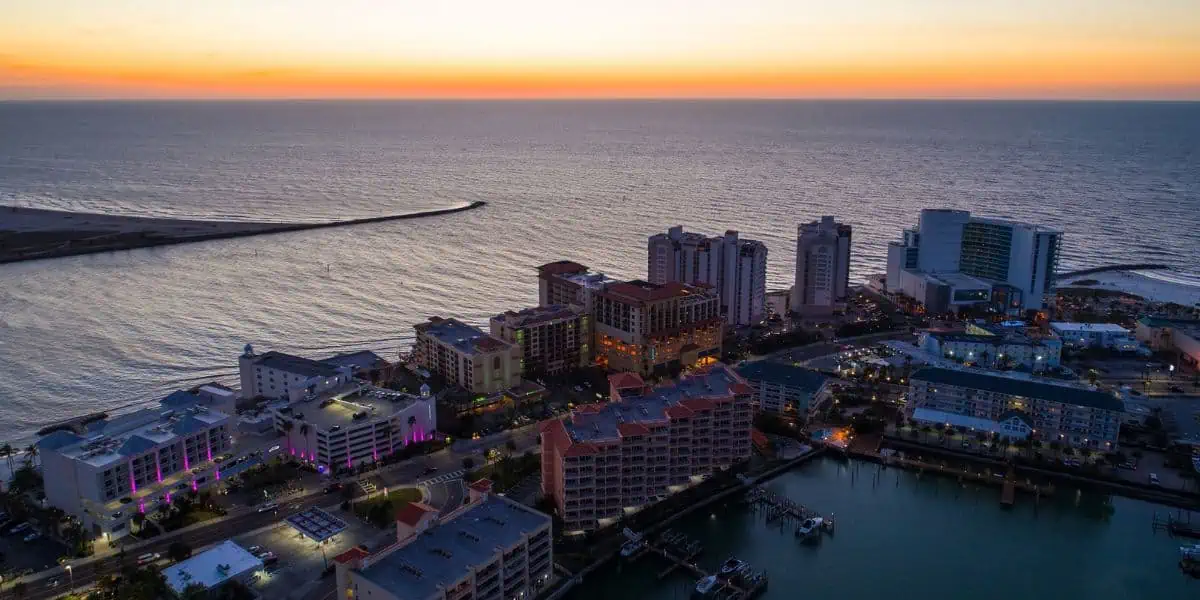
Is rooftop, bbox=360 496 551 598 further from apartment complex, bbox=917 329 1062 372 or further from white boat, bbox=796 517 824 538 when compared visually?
apartment complex, bbox=917 329 1062 372

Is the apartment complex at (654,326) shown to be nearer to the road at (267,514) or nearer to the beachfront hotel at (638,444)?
the road at (267,514)

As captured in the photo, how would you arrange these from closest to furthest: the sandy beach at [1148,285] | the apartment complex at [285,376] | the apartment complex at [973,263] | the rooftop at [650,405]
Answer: the rooftop at [650,405] < the apartment complex at [285,376] < the apartment complex at [973,263] < the sandy beach at [1148,285]

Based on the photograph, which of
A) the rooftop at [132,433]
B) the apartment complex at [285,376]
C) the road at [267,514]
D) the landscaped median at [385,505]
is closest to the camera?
the road at [267,514]

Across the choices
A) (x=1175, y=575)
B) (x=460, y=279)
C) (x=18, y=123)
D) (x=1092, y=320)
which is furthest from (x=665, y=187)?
(x=18, y=123)

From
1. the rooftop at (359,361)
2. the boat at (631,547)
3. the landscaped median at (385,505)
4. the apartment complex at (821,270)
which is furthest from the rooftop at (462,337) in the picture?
the apartment complex at (821,270)

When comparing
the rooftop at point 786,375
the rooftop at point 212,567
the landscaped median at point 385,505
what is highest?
the rooftop at point 786,375

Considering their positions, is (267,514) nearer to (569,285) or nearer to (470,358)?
(470,358)
